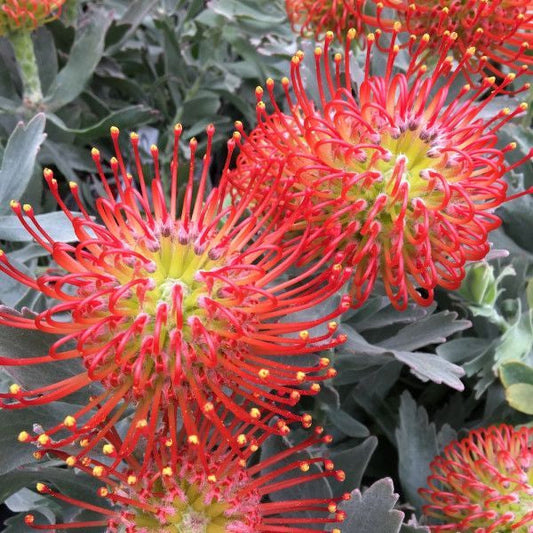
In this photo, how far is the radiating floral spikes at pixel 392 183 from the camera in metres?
0.73

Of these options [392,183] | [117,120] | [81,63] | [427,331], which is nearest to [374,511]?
[427,331]

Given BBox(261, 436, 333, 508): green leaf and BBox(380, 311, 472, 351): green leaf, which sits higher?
BBox(380, 311, 472, 351): green leaf

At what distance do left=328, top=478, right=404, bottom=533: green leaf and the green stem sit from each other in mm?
892

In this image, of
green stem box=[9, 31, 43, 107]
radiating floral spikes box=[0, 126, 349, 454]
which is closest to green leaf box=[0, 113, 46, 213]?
radiating floral spikes box=[0, 126, 349, 454]

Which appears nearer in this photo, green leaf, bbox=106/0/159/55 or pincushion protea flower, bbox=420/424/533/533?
pincushion protea flower, bbox=420/424/533/533

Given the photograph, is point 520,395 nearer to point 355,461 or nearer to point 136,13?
point 355,461

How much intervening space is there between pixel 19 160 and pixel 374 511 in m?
0.61

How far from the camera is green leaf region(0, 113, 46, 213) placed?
0.89 meters

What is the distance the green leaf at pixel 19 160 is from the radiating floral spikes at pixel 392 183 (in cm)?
29

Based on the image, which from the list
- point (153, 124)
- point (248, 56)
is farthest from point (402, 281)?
point (153, 124)

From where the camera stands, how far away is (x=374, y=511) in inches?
29.5

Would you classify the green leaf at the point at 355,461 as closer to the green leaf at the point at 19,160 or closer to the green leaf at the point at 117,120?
→ the green leaf at the point at 19,160

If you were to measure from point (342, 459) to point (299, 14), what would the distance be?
0.77 meters

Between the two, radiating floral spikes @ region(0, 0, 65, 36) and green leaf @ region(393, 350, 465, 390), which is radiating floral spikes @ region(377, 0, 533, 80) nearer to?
green leaf @ region(393, 350, 465, 390)
